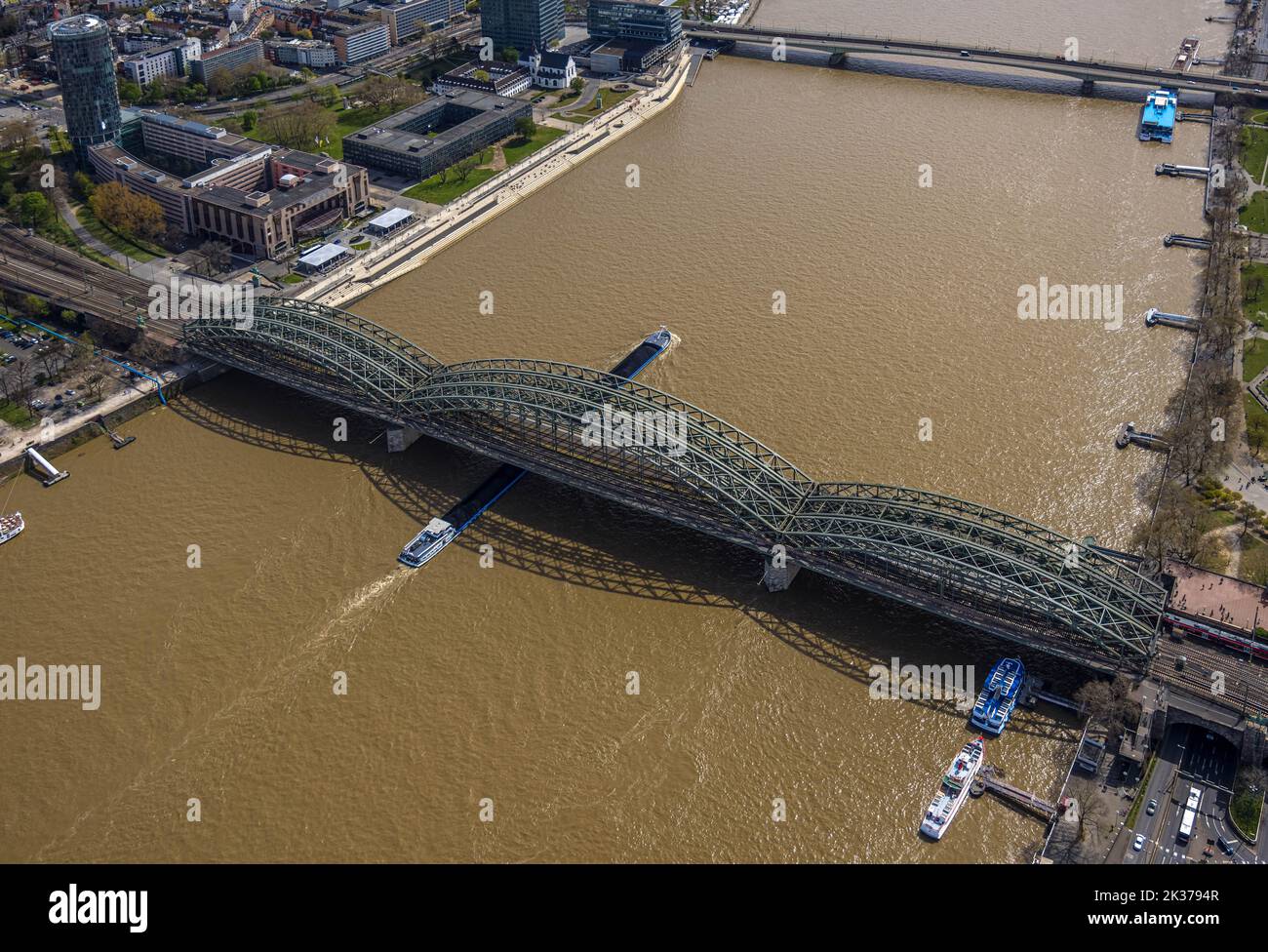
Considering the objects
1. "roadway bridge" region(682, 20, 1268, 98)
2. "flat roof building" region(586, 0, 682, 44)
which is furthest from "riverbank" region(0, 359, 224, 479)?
"roadway bridge" region(682, 20, 1268, 98)

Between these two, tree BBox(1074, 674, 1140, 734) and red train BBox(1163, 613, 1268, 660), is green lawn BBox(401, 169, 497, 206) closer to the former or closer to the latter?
red train BBox(1163, 613, 1268, 660)

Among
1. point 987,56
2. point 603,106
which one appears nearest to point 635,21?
point 603,106

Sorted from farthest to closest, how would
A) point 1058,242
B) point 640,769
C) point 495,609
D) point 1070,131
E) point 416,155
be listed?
1. point 1070,131
2. point 416,155
3. point 1058,242
4. point 495,609
5. point 640,769

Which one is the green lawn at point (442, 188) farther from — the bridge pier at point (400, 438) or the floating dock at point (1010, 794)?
the floating dock at point (1010, 794)

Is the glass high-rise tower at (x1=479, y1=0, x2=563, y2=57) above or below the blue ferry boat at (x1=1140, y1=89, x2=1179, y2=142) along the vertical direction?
above

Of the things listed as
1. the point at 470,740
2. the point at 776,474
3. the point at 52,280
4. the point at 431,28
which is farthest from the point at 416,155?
the point at 470,740

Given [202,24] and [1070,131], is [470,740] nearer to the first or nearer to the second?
[1070,131]

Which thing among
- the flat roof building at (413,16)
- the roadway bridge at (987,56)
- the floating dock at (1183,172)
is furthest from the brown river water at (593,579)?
the flat roof building at (413,16)
